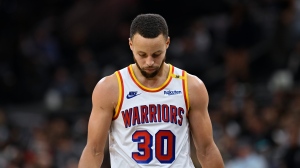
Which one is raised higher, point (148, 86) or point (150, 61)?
point (150, 61)

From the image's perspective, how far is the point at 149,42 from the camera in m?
6.88

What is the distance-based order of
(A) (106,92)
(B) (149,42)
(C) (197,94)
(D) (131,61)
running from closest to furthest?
(B) (149,42)
(A) (106,92)
(C) (197,94)
(D) (131,61)

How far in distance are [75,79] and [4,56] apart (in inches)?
81.7

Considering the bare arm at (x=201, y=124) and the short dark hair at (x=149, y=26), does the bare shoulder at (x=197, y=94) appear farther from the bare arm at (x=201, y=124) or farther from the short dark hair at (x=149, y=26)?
the short dark hair at (x=149, y=26)

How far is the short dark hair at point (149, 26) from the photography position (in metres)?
6.91

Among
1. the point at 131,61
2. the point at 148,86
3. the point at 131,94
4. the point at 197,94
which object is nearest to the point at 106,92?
the point at 131,94

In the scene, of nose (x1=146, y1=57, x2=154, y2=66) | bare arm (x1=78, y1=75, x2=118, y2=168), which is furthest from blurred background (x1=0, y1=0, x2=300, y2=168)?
nose (x1=146, y1=57, x2=154, y2=66)

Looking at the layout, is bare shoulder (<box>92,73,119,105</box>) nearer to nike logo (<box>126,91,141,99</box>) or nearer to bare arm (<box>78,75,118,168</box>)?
bare arm (<box>78,75,118,168</box>)

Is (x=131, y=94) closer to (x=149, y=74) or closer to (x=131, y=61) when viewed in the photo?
(x=149, y=74)

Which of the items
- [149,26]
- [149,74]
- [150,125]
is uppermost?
[149,26]

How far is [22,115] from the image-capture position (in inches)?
674

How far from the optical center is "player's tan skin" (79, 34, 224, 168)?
22.8ft

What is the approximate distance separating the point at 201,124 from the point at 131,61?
355 inches

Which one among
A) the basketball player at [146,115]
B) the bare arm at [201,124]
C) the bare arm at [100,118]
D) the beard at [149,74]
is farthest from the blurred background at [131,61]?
the bare arm at [100,118]
